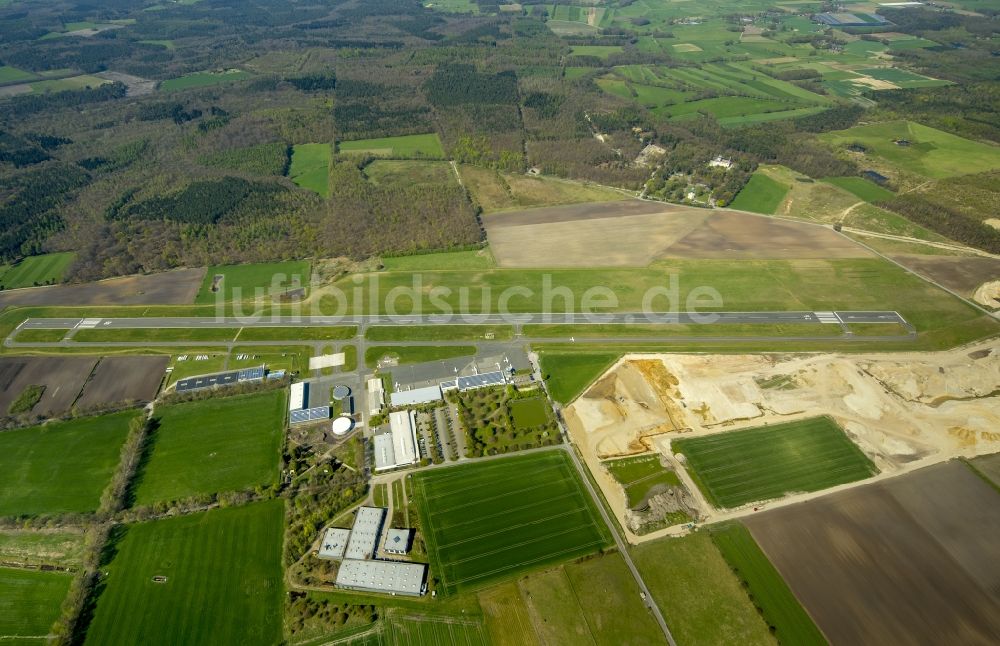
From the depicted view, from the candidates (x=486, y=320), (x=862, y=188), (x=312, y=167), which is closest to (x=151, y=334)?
(x=486, y=320)

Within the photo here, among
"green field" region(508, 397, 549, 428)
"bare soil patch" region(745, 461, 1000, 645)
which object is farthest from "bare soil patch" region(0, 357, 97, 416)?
"bare soil patch" region(745, 461, 1000, 645)

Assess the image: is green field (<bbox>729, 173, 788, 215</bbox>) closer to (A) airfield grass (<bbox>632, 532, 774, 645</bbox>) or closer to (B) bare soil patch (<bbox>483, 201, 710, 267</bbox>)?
(B) bare soil patch (<bbox>483, 201, 710, 267</bbox>)

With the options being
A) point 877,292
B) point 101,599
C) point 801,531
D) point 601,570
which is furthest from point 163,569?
point 877,292

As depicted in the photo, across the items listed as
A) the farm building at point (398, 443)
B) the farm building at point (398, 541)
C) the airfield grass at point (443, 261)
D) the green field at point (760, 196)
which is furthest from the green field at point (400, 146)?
the farm building at point (398, 541)

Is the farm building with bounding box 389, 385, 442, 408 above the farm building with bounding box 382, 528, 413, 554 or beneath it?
above

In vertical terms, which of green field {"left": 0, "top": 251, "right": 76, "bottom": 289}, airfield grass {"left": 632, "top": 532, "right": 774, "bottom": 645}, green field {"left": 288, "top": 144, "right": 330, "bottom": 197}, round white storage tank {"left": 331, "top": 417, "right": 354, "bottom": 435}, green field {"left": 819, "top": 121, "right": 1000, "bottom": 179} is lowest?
green field {"left": 0, "top": 251, "right": 76, "bottom": 289}

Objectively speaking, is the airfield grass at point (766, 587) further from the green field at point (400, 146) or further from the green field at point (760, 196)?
the green field at point (400, 146)
